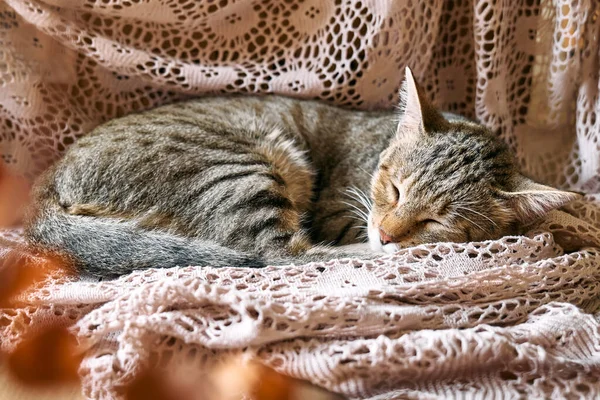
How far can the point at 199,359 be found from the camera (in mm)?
1028

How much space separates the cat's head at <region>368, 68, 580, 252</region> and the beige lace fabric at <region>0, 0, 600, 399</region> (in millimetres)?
86

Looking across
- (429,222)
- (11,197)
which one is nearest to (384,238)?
(429,222)

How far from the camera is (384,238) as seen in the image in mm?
1321

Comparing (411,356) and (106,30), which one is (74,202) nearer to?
(106,30)

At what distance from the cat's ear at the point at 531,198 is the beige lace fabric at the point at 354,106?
0.06 meters

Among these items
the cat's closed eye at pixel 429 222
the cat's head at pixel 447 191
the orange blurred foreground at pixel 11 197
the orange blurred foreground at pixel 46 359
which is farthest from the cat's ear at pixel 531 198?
the orange blurred foreground at pixel 11 197

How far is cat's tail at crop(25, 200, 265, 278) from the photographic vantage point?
48.1 inches

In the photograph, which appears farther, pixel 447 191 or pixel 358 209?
pixel 358 209

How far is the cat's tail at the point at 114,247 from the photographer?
122cm

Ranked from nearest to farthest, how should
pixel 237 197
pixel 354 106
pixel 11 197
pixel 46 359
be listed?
pixel 46 359 < pixel 237 197 < pixel 11 197 < pixel 354 106

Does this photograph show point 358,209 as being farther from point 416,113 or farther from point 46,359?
point 46,359

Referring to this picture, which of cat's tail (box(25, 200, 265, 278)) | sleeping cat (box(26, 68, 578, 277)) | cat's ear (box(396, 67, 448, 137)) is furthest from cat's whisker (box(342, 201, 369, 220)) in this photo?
cat's tail (box(25, 200, 265, 278))

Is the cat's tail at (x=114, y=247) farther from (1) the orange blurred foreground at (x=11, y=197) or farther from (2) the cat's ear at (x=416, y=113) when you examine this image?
(2) the cat's ear at (x=416, y=113)

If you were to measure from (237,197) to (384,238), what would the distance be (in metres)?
0.39
